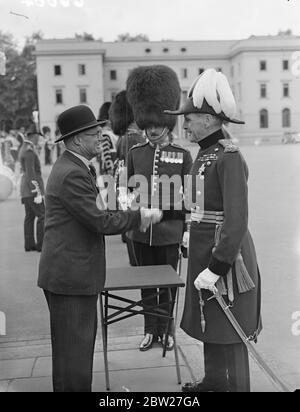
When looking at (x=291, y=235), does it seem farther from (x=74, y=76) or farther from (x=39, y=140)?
(x=74, y=76)

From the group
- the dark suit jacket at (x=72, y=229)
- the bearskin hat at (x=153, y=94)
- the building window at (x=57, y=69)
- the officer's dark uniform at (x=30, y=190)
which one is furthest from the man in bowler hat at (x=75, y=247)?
the officer's dark uniform at (x=30, y=190)

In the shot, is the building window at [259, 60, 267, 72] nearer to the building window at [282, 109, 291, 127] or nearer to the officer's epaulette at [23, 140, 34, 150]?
the building window at [282, 109, 291, 127]

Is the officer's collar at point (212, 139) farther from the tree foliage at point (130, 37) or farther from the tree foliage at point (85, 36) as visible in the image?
the tree foliage at point (85, 36)

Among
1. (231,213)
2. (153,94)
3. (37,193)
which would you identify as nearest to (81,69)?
(153,94)

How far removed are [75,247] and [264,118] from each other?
2.39m

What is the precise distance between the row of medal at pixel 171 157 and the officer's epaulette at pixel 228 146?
3.15ft

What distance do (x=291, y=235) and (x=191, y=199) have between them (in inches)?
193

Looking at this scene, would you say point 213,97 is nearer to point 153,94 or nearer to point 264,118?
point 153,94

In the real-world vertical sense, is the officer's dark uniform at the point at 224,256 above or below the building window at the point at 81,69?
below

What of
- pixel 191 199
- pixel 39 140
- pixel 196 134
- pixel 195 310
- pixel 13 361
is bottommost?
pixel 13 361

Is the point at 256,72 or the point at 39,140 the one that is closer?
the point at 256,72

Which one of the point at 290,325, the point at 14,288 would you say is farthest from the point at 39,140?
the point at 290,325

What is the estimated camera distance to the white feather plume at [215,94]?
2811 millimetres
